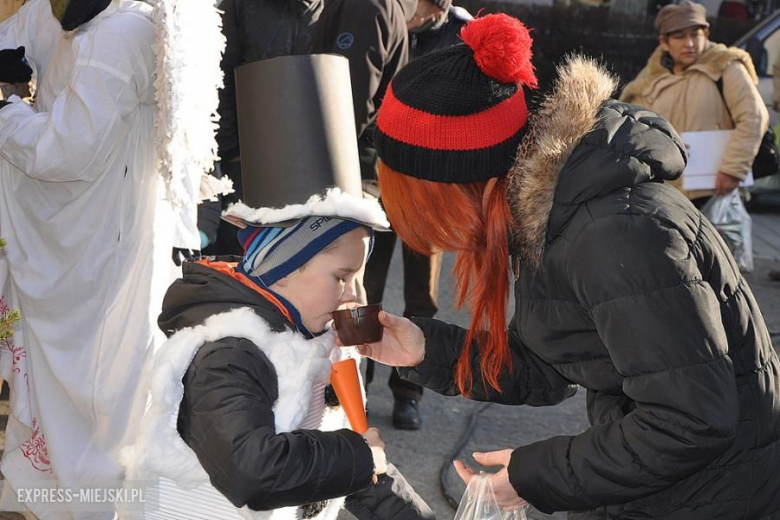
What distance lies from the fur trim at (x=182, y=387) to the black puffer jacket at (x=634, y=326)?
515mm

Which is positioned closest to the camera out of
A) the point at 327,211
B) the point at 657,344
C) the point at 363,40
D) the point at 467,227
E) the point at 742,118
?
the point at 657,344

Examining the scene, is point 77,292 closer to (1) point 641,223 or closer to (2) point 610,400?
(2) point 610,400

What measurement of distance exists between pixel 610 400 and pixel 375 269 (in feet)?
8.05

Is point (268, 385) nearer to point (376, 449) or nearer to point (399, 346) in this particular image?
point (376, 449)

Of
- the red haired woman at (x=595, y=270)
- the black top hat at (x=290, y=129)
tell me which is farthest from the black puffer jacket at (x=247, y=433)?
the red haired woman at (x=595, y=270)

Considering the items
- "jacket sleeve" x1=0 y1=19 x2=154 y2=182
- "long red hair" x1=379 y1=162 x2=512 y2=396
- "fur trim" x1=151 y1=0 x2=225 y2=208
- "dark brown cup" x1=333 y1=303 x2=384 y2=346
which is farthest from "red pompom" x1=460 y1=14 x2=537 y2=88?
"jacket sleeve" x1=0 y1=19 x2=154 y2=182

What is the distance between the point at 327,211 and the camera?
7.34 ft

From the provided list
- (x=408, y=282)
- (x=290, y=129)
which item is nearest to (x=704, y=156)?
(x=408, y=282)

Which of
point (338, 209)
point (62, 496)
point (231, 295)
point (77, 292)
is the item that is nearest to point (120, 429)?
point (62, 496)

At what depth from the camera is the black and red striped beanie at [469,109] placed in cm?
204

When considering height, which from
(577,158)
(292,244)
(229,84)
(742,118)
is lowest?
(742,118)

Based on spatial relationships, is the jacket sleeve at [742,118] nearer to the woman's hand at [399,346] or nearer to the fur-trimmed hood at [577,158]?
the woman's hand at [399,346]

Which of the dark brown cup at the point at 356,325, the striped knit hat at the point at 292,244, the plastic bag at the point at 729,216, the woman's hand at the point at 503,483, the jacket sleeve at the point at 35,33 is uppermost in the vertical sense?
the jacket sleeve at the point at 35,33

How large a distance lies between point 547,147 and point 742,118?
446cm
